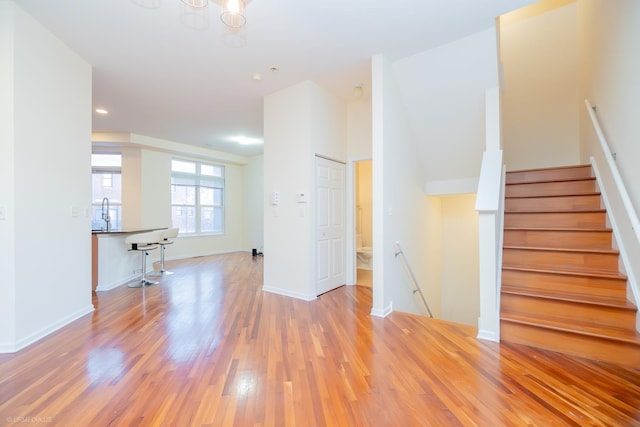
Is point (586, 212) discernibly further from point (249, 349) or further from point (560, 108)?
point (249, 349)

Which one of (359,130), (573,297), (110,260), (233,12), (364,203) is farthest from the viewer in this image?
(364,203)

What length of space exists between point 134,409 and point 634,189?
156 inches

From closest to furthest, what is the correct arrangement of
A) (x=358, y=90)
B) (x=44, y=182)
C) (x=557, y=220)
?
(x=44, y=182) < (x=557, y=220) < (x=358, y=90)

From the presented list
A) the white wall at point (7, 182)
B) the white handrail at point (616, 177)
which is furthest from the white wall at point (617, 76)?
the white wall at point (7, 182)

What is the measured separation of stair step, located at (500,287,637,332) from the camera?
2.25m

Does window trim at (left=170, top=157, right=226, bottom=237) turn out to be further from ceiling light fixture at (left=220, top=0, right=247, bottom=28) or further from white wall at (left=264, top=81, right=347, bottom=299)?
ceiling light fixture at (left=220, top=0, right=247, bottom=28)

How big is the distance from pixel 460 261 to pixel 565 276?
2.50 metres

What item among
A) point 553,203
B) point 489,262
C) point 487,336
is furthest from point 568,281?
point 553,203

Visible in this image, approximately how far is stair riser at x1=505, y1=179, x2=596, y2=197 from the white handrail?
557 millimetres

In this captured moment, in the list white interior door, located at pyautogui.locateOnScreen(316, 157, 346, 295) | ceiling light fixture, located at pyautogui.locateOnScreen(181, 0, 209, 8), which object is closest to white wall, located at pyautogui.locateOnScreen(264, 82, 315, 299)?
white interior door, located at pyautogui.locateOnScreen(316, 157, 346, 295)

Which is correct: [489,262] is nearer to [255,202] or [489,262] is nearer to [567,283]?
[567,283]

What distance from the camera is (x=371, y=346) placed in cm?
248

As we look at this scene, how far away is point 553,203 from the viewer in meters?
3.32

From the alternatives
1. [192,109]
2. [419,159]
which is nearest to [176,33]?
[192,109]
